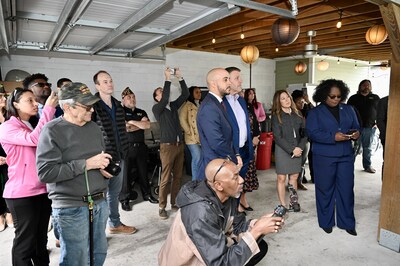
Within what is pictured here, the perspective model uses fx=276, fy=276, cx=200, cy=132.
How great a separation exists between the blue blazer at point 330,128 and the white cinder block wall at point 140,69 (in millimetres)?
4235

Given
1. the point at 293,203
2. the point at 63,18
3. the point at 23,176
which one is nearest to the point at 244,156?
the point at 293,203

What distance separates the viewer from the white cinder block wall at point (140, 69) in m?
5.20

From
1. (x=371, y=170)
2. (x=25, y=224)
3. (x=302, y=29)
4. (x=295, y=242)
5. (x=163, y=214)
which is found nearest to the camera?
(x=25, y=224)

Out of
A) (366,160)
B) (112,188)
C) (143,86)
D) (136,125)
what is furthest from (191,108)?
(366,160)

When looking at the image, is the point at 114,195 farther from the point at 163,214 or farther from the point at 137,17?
the point at 137,17

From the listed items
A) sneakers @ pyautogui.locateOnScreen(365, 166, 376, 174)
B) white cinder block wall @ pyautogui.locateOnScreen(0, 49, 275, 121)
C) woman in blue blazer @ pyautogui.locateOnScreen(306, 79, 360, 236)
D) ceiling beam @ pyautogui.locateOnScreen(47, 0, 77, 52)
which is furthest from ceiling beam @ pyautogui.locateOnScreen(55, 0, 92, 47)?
sneakers @ pyautogui.locateOnScreen(365, 166, 376, 174)

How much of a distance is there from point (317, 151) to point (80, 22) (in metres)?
2.84

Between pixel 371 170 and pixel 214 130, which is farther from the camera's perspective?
pixel 371 170

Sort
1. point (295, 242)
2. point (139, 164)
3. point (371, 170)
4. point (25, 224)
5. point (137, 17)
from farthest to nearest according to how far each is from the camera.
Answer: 1. point (371, 170)
2. point (139, 164)
3. point (295, 242)
4. point (137, 17)
5. point (25, 224)

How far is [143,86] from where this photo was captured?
6410 mm

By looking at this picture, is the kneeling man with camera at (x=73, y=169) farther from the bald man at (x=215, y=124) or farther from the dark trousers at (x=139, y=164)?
the dark trousers at (x=139, y=164)

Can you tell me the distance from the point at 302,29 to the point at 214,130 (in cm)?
448

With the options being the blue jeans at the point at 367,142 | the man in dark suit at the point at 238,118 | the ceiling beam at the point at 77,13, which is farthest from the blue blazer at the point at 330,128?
the blue jeans at the point at 367,142

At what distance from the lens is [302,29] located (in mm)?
5809
